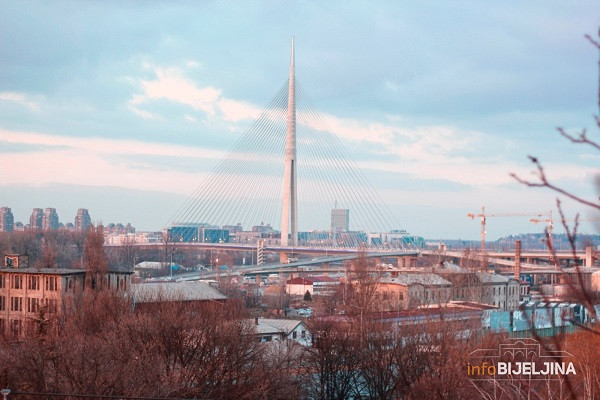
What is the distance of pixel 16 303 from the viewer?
19.7 metres

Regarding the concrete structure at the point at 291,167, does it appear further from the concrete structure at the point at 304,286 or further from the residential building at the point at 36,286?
the residential building at the point at 36,286

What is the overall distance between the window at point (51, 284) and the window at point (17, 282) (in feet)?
2.61

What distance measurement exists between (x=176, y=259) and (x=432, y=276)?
2905cm

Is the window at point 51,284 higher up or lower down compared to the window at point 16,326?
higher up

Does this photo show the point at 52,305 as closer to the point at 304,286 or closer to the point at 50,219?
the point at 304,286

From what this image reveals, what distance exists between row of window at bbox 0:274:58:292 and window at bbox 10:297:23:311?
0.25 m

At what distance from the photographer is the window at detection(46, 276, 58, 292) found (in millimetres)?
19203

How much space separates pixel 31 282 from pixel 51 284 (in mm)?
628

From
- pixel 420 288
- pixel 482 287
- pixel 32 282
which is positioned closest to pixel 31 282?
pixel 32 282

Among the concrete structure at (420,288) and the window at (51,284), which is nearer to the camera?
the window at (51,284)

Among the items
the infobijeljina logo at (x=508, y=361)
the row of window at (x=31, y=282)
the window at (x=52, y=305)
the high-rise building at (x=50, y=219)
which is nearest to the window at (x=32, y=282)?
the row of window at (x=31, y=282)

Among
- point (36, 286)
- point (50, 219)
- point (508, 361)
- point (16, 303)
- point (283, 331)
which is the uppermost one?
point (50, 219)

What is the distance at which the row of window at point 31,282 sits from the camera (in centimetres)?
1928

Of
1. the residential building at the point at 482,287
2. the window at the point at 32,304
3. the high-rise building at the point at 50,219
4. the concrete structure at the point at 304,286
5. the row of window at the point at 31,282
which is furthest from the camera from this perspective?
the high-rise building at the point at 50,219
